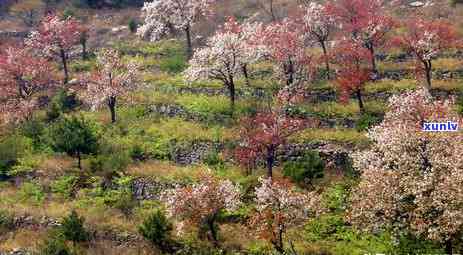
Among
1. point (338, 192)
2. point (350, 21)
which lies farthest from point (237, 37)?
point (338, 192)

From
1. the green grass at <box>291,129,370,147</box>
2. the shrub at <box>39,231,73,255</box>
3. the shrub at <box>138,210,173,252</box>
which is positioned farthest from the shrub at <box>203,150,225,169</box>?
the shrub at <box>39,231,73,255</box>

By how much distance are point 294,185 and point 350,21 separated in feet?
78.7

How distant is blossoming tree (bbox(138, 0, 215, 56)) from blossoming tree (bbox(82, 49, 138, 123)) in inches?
426

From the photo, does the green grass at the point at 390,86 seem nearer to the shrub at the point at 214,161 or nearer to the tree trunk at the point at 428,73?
the tree trunk at the point at 428,73

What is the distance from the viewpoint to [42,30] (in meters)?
70.8

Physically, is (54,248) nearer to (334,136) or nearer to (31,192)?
(31,192)

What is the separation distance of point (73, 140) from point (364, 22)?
30845mm

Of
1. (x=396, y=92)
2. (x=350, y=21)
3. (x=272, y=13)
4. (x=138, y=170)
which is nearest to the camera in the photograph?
(x=138, y=170)

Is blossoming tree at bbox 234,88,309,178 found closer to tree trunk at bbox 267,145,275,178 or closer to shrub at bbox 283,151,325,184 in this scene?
tree trunk at bbox 267,145,275,178

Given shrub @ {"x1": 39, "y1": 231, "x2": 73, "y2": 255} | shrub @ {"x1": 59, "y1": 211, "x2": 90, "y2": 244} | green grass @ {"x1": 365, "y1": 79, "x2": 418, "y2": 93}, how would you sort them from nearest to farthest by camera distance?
1. shrub @ {"x1": 39, "y1": 231, "x2": 73, "y2": 255}
2. shrub @ {"x1": 59, "y1": 211, "x2": 90, "y2": 244}
3. green grass @ {"x1": 365, "y1": 79, "x2": 418, "y2": 93}

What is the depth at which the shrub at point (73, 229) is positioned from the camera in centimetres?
3988

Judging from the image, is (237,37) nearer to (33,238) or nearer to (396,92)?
(396,92)

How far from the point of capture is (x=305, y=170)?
1732 inches

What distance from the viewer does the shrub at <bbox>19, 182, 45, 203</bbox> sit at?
1854 inches
